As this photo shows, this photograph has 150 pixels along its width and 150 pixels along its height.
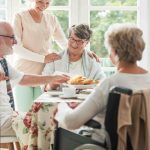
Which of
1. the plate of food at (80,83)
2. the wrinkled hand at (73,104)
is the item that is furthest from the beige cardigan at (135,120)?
the plate of food at (80,83)

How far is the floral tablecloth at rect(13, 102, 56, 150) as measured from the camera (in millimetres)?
1880

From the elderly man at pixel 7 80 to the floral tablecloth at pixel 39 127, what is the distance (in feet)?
0.51

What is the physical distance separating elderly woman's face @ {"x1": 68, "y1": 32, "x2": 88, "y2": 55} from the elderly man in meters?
0.41

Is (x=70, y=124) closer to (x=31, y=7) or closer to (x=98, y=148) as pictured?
(x=98, y=148)

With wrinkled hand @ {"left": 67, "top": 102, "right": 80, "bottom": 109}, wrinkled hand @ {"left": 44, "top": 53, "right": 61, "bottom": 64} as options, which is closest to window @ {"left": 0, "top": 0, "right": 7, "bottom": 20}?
wrinkled hand @ {"left": 44, "top": 53, "right": 61, "bottom": 64}

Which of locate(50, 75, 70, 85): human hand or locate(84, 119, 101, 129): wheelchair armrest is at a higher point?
locate(50, 75, 70, 85): human hand

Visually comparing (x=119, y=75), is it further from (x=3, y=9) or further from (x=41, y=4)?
(x=3, y=9)

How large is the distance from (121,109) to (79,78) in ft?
3.22

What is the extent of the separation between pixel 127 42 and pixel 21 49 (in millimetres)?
1590

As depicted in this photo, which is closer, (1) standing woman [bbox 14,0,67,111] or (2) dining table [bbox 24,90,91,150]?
(2) dining table [bbox 24,90,91,150]

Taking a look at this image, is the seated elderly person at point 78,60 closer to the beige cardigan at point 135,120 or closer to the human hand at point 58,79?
the human hand at point 58,79

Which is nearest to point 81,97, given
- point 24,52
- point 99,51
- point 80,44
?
point 80,44

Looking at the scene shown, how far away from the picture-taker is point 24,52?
9.86 feet

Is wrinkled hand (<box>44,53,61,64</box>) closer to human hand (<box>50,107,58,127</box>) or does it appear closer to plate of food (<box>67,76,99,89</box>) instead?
plate of food (<box>67,76,99,89</box>)
